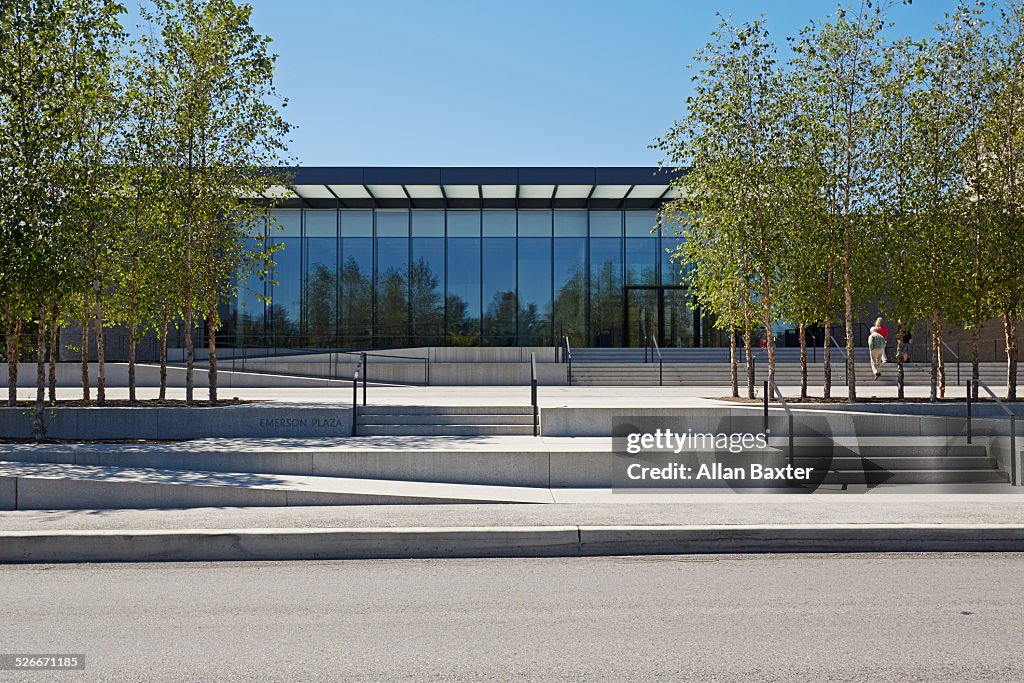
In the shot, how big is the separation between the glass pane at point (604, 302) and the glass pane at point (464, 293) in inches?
197

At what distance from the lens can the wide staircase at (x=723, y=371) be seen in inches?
1120

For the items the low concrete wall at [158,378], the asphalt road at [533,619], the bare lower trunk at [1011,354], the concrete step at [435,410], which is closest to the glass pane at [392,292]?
the low concrete wall at [158,378]

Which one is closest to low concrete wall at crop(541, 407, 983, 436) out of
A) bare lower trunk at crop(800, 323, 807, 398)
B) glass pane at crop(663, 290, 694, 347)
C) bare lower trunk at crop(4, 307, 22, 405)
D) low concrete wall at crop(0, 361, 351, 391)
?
bare lower trunk at crop(800, 323, 807, 398)

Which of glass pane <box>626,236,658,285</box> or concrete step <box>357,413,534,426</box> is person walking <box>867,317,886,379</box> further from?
concrete step <box>357,413,534,426</box>

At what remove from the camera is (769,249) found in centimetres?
1916

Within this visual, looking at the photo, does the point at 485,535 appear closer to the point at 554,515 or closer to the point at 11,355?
the point at 554,515

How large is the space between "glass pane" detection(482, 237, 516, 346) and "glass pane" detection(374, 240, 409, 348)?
3455mm

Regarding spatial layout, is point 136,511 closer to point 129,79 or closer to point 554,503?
point 554,503

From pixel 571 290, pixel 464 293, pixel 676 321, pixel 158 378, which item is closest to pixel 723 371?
pixel 676 321

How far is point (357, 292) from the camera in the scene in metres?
39.2

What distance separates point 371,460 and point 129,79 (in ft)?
33.9

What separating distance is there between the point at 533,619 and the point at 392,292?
33969 mm

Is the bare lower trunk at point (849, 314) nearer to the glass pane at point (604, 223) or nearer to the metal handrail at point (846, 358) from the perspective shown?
the metal handrail at point (846, 358)
